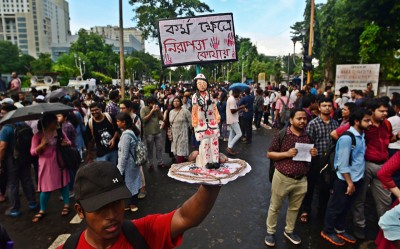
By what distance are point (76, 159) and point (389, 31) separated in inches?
704

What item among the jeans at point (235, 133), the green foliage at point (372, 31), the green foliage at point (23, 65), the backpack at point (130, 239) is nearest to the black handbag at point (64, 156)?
the backpack at point (130, 239)

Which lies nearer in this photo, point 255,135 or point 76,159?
point 76,159

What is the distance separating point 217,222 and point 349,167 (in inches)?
83.8

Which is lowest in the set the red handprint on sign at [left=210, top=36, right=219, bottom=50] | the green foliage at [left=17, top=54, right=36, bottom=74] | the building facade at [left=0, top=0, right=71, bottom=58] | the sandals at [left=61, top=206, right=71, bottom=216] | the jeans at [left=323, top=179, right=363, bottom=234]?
the sandals at [left=61, top=206, right=71, bottom=216]

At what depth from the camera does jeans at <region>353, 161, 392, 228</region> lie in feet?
11.9

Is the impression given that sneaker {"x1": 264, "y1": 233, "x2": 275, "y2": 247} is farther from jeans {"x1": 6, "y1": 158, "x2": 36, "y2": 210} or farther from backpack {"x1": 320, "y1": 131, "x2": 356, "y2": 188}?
jeans {"x1": 6, "y1": 158, "x2": 36, "y2": 210}

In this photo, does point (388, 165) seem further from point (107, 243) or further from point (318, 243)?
point (107, 243)

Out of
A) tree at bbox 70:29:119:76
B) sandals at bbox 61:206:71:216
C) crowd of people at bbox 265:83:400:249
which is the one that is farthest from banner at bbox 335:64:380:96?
tree at bbox 70:29:119:76

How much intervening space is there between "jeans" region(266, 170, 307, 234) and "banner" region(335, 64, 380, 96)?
10180mm

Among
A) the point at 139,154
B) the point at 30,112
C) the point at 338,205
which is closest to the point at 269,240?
the point at 338,205

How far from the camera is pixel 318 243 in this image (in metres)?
3.91

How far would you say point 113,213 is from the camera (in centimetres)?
145

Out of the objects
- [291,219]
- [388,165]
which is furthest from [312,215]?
[388,165]

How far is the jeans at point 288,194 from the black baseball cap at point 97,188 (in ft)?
8.66
